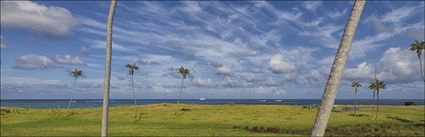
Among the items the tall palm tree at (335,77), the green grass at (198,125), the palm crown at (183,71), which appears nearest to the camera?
the tall palm tree at (335,77)

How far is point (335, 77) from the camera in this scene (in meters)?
15.9

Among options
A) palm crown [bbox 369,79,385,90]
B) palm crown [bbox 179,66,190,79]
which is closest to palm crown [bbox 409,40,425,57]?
palm crown [bbox 369,79,385,90]

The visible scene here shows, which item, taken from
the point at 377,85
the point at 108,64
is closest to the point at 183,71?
the point at 377,85

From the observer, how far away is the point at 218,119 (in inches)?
3627

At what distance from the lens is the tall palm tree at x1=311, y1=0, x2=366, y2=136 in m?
15.9

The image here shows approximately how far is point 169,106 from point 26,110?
129 feet

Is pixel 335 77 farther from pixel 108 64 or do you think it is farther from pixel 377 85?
pixel 377 85

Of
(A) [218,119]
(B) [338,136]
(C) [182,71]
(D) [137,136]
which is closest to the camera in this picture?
(D) [137,136]

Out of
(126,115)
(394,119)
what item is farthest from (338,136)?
(126,115)

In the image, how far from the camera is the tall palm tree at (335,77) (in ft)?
52.1

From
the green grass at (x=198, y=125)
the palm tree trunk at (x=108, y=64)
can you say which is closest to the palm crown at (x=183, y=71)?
the green grass at (x=198, y=125)

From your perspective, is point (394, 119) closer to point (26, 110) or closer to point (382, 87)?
point (382, 87)

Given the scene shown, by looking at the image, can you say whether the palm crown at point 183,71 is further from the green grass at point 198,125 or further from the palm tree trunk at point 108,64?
the palm tree trunk at point 108,64

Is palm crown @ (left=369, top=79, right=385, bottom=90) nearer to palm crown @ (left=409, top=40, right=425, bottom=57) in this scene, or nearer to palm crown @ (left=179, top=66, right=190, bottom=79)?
palm crown @ (left=409, top=40, right=425, bottom=57)
